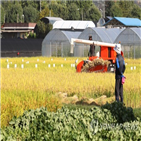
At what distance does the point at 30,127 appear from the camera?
1009cm

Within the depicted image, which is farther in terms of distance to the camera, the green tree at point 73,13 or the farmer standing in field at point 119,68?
the green tree at point 73,13

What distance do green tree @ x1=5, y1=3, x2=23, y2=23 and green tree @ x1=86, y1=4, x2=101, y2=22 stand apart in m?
15.7

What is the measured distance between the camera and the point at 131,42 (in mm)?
48531

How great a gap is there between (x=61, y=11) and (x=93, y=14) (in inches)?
300

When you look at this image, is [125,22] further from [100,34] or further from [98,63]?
[98,63]

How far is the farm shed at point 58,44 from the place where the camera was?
54.2m

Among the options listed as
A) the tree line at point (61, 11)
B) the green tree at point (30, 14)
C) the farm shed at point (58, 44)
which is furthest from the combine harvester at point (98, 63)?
the green tree at point (30, 14)

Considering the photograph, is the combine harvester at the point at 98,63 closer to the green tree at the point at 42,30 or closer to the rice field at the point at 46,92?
the rice field at the point at 46,92

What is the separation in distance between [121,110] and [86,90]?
7.30 m

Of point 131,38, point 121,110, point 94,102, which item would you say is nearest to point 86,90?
point 94,102

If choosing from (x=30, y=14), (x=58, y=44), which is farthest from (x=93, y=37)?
(x=30, y=14)

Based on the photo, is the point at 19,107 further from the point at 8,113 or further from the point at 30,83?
the point at 30,83

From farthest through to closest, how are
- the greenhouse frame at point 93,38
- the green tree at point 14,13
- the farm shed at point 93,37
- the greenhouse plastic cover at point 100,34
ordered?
the green tree at point 14,13 → the farm shed at point 93,37 → the greenhouse plastic cover at point 100,34 → the greenhouse frame at point 93,38

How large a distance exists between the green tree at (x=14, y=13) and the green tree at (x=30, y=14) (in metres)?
1.42
